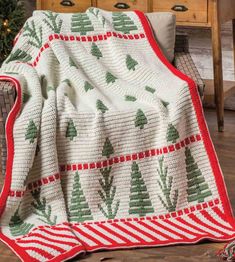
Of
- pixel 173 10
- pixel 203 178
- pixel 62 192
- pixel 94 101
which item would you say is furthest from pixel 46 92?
pixel 173 10

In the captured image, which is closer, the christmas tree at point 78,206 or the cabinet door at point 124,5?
the christmas tree at point 78,206

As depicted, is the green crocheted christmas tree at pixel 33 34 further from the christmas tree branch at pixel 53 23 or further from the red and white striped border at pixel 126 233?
the red and white striped border at pixel 126 233

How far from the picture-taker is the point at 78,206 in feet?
9.66

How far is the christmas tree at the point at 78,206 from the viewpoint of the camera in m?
2.94

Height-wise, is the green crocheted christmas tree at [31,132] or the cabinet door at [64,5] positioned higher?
the green crocheted christmas tree at [31,132]

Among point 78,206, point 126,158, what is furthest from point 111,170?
point 78,206

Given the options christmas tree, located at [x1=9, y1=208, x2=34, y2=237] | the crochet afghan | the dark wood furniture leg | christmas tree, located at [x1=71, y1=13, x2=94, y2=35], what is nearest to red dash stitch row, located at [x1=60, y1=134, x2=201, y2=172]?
the crochet afghan

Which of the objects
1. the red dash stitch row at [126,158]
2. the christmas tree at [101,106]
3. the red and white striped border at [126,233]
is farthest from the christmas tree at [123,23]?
the red and white striped border at [126,233]

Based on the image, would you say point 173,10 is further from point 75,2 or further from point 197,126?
point 197,126

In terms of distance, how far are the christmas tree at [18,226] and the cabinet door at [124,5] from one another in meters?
1.57

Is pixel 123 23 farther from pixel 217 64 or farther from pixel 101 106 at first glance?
pixel 217 64

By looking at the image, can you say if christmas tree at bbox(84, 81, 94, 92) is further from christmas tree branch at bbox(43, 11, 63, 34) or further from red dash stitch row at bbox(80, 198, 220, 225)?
red dash stitch row at bbox(80, 198, 220, 225)

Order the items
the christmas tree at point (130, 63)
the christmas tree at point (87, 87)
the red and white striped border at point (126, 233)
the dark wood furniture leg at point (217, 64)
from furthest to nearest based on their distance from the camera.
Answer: the dark wood furniture leg at point (217, 64)
the christmas tree at point (130, 63)
the christmas tree at point (87, 87)
the red and white striped border at point (126, 233)

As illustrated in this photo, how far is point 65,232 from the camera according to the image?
2803 millimetres
